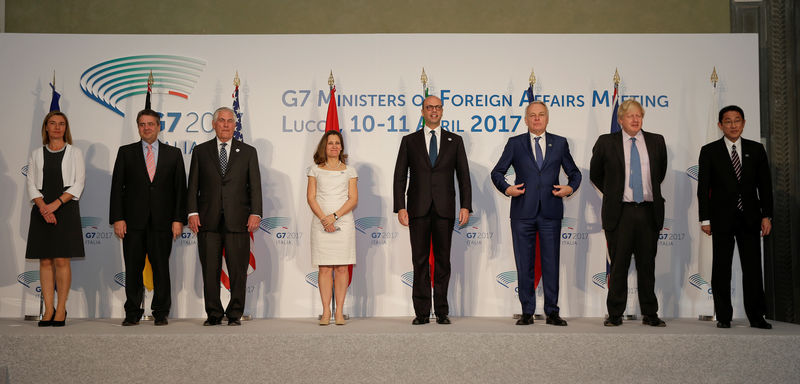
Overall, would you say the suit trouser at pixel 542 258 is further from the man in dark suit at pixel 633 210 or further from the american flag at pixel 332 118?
the american flag at pixel 332 118

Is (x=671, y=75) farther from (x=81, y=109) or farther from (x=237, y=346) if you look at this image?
(x=81, y=109)

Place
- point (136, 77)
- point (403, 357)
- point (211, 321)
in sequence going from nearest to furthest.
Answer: point (403, 357)
point (211, 321)
point (136, 77)

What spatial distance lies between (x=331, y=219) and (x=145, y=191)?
4.48 ft

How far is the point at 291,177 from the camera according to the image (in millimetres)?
5340

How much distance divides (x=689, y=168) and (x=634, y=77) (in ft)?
2.86

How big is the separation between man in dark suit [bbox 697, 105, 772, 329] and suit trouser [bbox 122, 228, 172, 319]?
12.6 feet

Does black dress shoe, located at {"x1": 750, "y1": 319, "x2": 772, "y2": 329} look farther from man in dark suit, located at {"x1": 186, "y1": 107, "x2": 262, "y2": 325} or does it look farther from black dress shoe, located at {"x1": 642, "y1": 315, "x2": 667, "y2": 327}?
man in dark suit, located at {"x1": 186, "y1": 107, "x2": 262, "y2": 325}

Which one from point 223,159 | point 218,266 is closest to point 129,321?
point 218,266

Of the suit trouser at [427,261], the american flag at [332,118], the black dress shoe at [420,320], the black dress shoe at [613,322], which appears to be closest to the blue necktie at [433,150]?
the suit trouser at [427,261]

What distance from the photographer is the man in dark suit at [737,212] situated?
173 inches

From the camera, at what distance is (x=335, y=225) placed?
15.2 ft

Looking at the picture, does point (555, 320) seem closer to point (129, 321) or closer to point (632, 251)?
point (632, 251)

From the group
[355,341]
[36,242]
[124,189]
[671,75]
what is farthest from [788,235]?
[36,242]

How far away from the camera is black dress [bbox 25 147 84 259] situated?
14.9 ft
